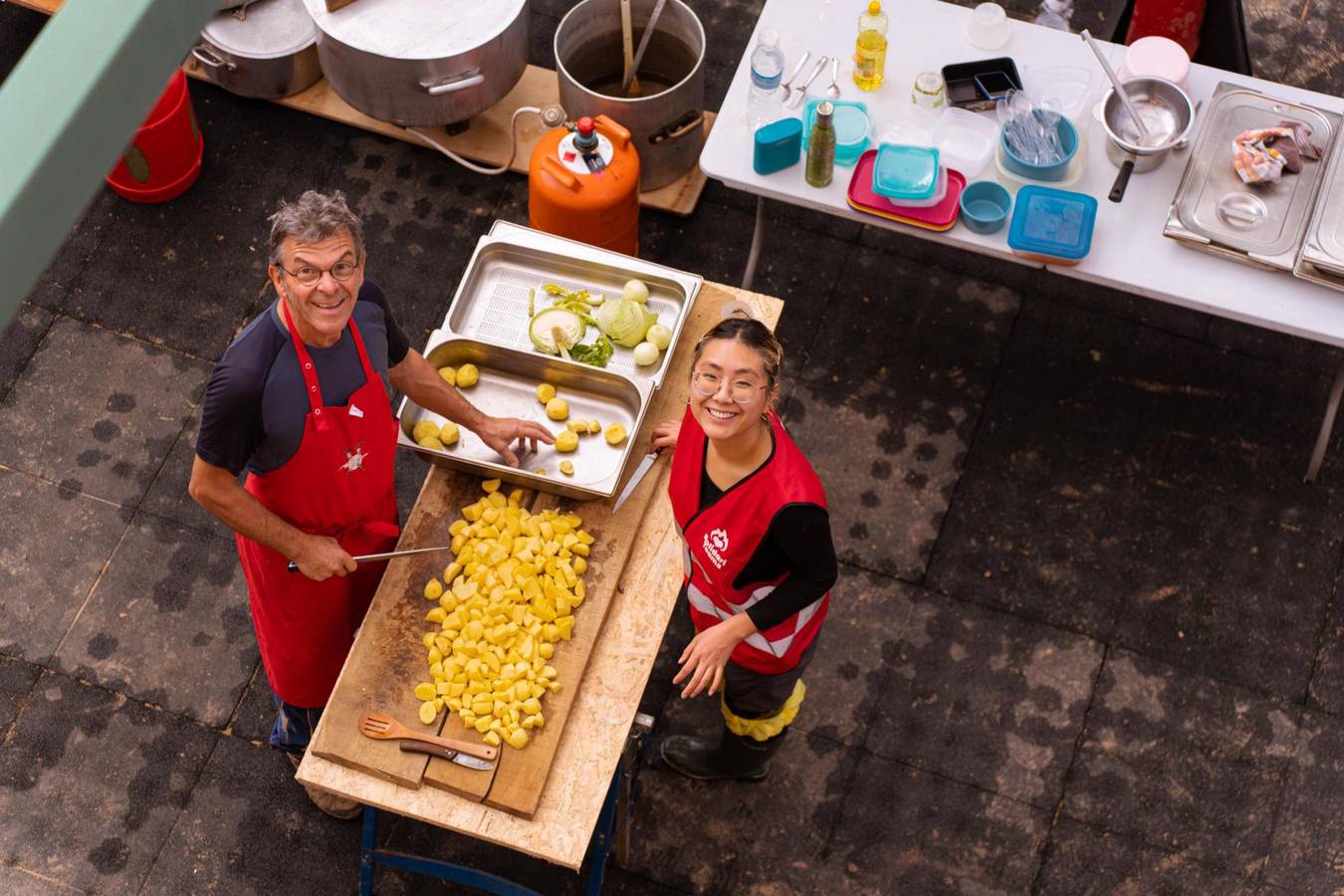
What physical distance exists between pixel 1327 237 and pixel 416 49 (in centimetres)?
329

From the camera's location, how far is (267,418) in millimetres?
3133

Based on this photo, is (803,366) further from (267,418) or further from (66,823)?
(66,823)

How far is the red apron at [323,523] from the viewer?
10.8ft

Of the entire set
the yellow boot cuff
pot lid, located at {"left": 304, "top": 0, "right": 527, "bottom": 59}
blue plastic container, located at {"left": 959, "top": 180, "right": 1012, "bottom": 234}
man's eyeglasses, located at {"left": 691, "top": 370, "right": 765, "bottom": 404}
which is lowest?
the yellow boot cuff

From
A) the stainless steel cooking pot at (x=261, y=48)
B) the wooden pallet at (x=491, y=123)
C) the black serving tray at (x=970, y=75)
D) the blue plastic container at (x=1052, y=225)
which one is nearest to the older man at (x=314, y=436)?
the blue plastic container at (x=1052, y=225)

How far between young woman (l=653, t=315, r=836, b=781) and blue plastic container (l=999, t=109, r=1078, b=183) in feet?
5.32

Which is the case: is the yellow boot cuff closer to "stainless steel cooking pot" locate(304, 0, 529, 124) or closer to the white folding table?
the white folding table

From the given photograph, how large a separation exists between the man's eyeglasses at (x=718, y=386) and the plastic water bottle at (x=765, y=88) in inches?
68.0

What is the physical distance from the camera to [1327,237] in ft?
13.4

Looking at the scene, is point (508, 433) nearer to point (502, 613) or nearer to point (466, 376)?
point (466, 376)

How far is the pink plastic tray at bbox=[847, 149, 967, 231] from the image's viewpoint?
4.27m

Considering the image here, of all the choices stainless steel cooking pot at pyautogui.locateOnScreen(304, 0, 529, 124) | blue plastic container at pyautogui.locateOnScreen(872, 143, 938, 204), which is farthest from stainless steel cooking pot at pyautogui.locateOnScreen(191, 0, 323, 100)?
blue plastic container at pyautogui.locateOnScreen(872, 143, 938, 204)

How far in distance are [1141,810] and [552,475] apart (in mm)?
2379

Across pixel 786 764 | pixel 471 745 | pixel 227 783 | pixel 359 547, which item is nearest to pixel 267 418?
pixel 359 547
